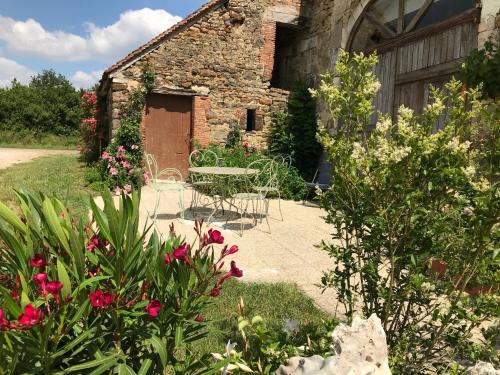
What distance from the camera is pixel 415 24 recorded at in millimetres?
7727

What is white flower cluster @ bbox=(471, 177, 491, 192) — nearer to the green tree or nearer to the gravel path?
the gravel path

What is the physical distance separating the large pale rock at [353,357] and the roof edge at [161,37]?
9.25 meters

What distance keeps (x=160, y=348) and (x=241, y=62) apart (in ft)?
33.7

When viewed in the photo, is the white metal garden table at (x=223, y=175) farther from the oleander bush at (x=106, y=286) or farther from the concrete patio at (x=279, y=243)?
the oleander bush at (x=106, y=286)

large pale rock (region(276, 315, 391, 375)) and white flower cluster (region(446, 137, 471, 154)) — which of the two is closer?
large pale rock (region(276, 315, 391, 375))

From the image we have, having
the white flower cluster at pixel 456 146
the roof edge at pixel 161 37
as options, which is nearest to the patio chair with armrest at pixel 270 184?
the roof edge at pixel 161 37

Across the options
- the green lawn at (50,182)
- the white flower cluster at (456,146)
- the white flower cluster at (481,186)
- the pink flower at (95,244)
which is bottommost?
the green lawn at (50,182)

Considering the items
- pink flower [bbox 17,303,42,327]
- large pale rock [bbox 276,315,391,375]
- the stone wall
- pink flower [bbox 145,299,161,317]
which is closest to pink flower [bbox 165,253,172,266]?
pink flower [bbox 145,299,161,317]

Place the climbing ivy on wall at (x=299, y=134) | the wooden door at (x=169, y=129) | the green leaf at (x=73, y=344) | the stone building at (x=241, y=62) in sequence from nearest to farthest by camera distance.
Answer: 1. the green leaf at (x=73, y=344)
2. the stone building at (x=241, y=62)
3. the wooden door at (x=169, y=129)
4. the climbing ivy on wall at (x=299, y=134)

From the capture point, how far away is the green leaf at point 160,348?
1421mm

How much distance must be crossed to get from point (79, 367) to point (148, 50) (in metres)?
9.47

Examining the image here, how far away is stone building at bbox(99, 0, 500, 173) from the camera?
8508 mm

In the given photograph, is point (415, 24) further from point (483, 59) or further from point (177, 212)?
point (177, 212)

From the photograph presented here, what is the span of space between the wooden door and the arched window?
432 cm
